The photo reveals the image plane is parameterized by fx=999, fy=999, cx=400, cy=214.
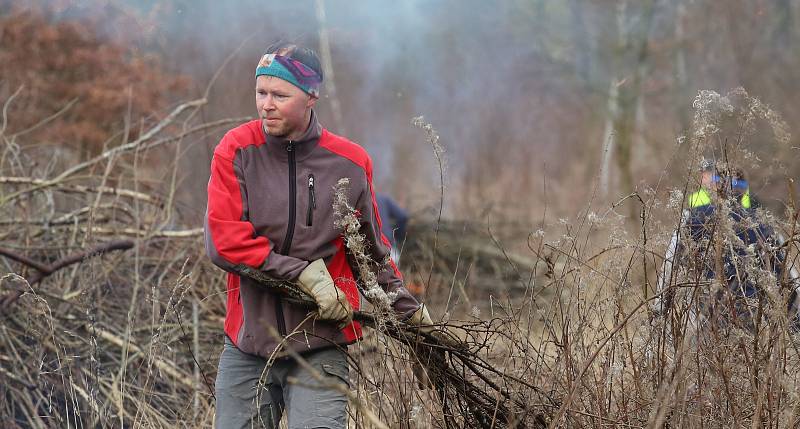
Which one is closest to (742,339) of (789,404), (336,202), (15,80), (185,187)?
(789,404)

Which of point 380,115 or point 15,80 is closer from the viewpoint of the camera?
point 15,80

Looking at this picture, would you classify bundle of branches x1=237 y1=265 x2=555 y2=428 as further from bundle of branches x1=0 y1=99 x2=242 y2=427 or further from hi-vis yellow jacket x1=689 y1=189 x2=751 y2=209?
bundle of branches x1=0 y1=99 x2=242 y2=427

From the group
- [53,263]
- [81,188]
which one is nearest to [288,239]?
[53,263]

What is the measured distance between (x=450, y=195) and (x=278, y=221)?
12.6 m

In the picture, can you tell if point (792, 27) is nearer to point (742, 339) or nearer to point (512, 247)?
point (512, 247)

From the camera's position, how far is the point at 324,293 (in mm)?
3180

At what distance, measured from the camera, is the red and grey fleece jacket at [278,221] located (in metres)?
3.21

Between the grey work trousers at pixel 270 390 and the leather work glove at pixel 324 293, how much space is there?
21cm

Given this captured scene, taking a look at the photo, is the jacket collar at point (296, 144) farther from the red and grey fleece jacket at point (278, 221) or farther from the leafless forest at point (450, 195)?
the leafless forest at point (450, 195)

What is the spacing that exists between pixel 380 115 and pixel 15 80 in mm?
7614

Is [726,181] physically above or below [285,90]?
below

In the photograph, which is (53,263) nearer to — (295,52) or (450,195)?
(295,52)

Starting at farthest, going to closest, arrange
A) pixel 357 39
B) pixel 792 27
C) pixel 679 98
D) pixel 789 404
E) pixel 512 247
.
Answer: pixel 679 98
pixel 792 27
pixel 357 39
pixel 512 247
pixel 789 404

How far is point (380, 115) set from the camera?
61.9 ft
